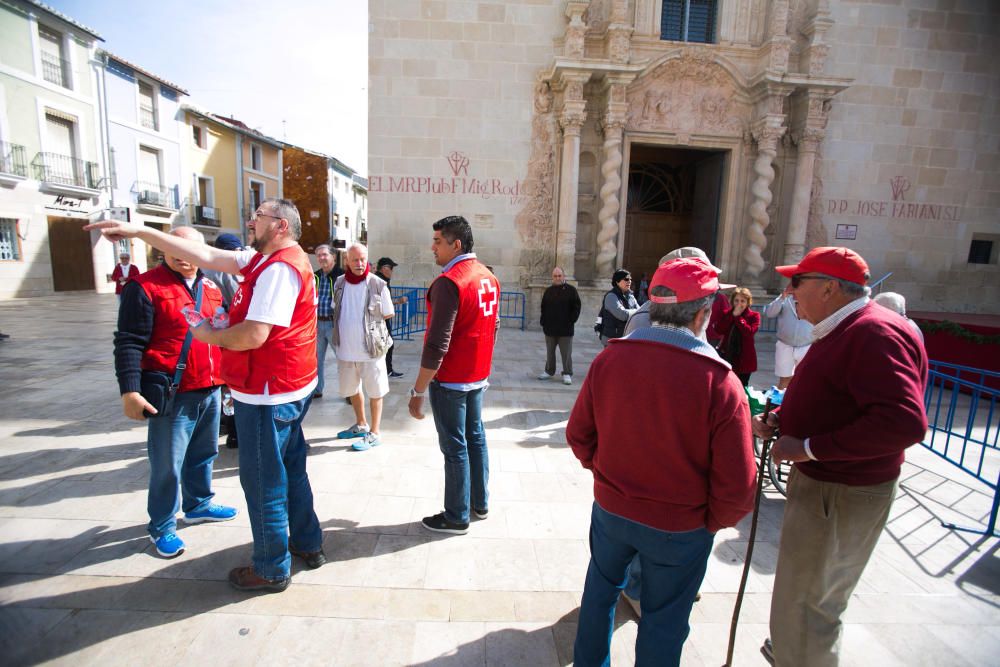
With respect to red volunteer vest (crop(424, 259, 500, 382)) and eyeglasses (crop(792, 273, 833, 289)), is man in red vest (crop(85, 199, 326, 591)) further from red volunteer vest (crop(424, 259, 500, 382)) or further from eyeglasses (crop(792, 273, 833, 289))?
eyeglasses (crop(792, 273, 833, 289))

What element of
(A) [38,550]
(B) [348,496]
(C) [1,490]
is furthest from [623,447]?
(C) [1,490]

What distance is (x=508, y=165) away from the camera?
37.3 ft

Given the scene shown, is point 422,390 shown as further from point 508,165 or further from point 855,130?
point 855,130

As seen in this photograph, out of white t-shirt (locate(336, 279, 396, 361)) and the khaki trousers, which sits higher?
white t-shirt (locate(336, 279, 396, 361))

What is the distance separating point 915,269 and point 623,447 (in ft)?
47.6

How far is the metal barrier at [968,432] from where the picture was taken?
3773 mm

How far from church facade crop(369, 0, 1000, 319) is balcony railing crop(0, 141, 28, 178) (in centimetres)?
1487

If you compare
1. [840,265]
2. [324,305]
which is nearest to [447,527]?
[840,265]

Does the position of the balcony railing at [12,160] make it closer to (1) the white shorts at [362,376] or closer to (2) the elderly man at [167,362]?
(1) the white shorts at [362,376]

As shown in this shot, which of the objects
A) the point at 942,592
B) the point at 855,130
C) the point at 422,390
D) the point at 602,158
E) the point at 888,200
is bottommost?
the point at 942,592

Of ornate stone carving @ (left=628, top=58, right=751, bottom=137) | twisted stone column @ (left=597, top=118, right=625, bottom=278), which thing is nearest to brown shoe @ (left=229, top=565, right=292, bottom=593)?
twisted stone column @ (left=597, top=118, right=625, bottom=278)

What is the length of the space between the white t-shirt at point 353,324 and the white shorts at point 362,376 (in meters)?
0.08

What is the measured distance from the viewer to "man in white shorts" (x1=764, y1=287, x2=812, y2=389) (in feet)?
17.2

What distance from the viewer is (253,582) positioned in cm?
261
